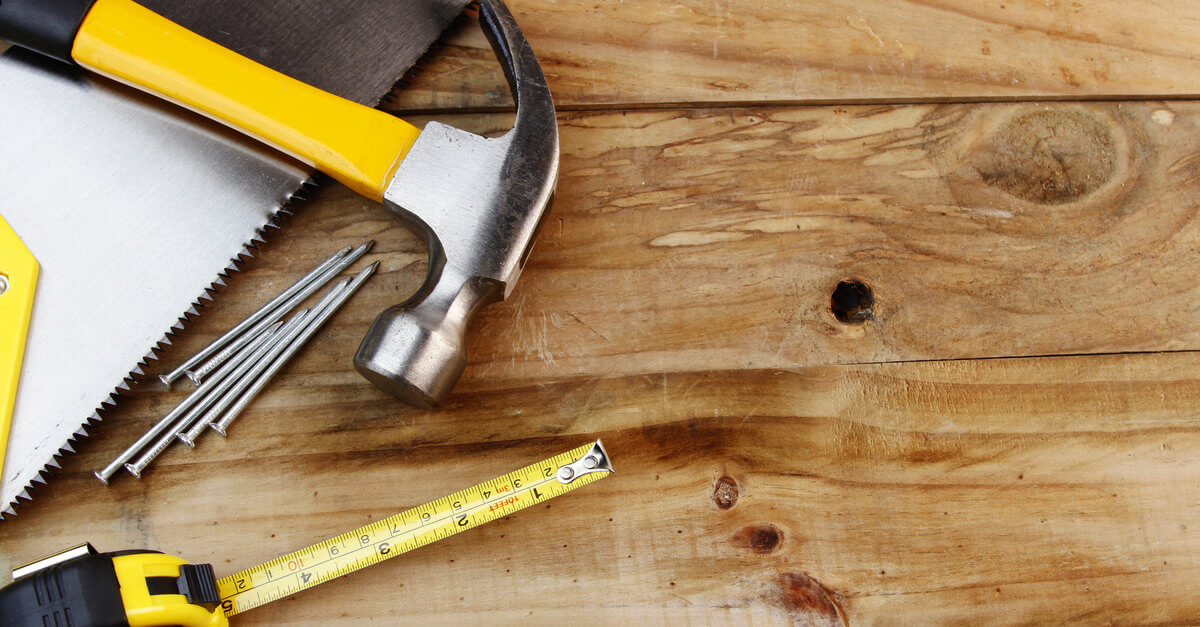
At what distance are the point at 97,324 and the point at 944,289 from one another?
1400mm

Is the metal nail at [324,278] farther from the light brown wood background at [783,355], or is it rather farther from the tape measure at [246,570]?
the tape measure at [246,570]

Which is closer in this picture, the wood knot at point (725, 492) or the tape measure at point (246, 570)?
the tape measure at point (246, 570)

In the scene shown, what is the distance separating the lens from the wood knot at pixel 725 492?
128 cm

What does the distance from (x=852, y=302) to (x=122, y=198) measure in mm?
1228

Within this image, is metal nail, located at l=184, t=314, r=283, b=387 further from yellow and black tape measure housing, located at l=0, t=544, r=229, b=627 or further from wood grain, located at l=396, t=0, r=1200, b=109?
wood grain, located at l=396, t=0, r=1200, b=109

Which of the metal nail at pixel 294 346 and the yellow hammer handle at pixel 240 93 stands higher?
the yellow hammer handle at pixel 240 93

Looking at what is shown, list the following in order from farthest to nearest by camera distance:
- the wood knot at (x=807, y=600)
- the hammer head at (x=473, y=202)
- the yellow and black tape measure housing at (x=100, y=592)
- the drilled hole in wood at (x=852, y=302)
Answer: the drilled hole in wood at (x=852, y=302)
the wood knot at (x=807, y=600)
the hammer head at (x=473, y=202)
the yellow and black tape measure housing at (x=100, y=592)

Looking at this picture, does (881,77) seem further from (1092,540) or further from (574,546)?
(574,546)

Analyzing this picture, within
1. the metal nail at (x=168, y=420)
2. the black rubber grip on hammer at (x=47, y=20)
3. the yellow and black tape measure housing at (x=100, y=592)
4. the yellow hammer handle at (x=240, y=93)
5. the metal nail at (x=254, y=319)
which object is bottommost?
the yellow and black tape measure housing at (x=100, y=592)

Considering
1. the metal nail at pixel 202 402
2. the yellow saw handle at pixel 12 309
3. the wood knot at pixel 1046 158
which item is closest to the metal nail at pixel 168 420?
the metal nail at pixel 202 402

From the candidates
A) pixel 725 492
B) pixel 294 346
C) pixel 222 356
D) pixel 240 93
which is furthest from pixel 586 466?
pixel 240 93

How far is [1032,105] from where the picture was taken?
1471mm

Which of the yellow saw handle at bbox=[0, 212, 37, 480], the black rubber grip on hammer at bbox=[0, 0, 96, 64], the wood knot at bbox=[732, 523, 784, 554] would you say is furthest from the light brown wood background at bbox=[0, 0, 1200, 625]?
the black rubber grip on hammer at bbox=[0, 0, 96, 64]

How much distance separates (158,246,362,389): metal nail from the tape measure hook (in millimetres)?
511
